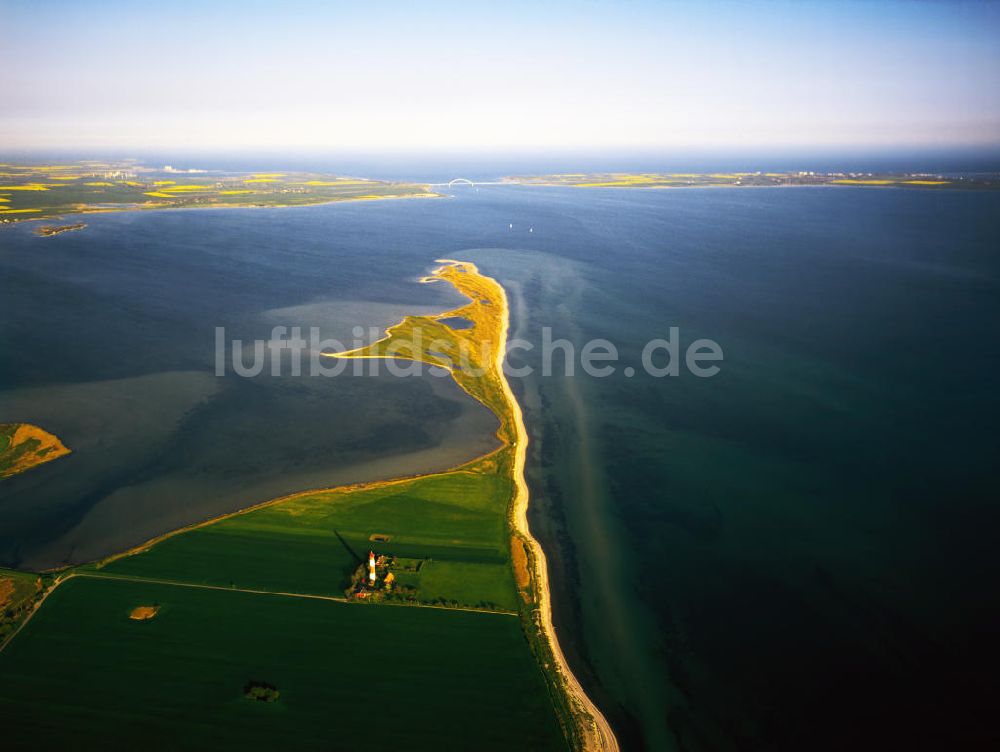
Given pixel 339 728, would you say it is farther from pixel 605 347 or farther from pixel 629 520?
pixel 605 347

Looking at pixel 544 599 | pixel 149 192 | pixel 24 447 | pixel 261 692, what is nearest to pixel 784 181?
pixel 149 192

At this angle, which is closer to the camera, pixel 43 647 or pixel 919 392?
pixel 43 647

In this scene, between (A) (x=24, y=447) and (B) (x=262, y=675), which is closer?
(B) (x=262, y=675)

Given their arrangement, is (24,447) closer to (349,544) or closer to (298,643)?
(349,544)

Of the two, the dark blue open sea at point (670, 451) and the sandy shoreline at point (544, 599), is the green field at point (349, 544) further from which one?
the dark blue open sea at point (670, 451)

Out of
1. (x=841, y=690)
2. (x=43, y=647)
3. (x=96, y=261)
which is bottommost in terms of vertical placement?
(x=841, y=690)

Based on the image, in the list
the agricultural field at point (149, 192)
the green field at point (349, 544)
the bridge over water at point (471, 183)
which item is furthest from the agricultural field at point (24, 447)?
the bridge over water at point (471, 183)

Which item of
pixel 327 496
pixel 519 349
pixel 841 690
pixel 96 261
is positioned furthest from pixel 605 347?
pixel 96 261
